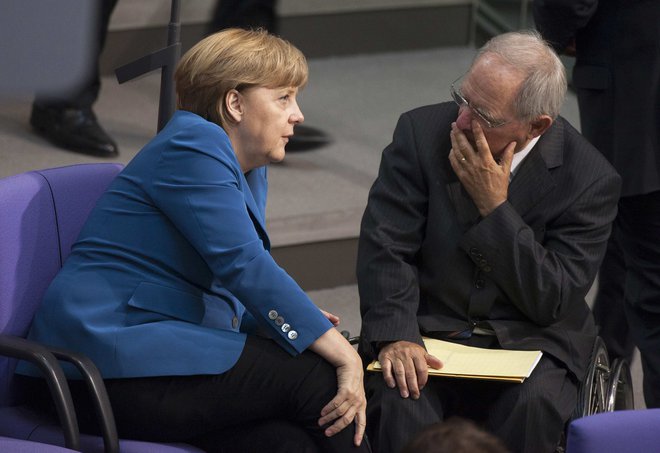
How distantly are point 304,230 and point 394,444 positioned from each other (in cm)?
160

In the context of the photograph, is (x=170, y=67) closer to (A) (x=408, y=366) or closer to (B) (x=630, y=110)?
(A) (x=408, y=366)

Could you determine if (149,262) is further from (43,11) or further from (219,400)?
(43,11)

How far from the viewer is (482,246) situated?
2703mm

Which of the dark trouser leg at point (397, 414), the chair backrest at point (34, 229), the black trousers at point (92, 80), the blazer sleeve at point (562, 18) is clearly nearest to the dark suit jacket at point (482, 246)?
the dark trouser leg at point (397, 414)

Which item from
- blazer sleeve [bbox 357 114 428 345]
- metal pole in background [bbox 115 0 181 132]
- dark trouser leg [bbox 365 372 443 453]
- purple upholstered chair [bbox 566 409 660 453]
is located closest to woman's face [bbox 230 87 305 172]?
blazer sleeve [bbox 357 114 428 345]

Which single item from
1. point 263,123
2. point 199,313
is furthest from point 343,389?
point 263,123

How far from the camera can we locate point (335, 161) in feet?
14.8

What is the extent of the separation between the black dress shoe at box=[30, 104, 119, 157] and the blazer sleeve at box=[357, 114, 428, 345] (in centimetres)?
118

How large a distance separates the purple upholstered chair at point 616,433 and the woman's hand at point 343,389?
0.57 m

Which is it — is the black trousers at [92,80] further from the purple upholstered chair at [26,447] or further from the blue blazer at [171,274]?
the purple upholstered chair at [26,447]

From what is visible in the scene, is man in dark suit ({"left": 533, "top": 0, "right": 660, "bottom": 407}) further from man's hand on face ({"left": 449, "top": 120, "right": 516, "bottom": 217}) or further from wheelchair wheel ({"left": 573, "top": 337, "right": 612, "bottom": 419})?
man's hand on face ({"left": 449, "top": 120, "right": 516, "bottom": 217})

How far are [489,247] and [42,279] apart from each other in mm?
948

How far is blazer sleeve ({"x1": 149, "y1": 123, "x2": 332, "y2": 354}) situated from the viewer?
8.00ft

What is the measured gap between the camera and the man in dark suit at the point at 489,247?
2.68 meters
